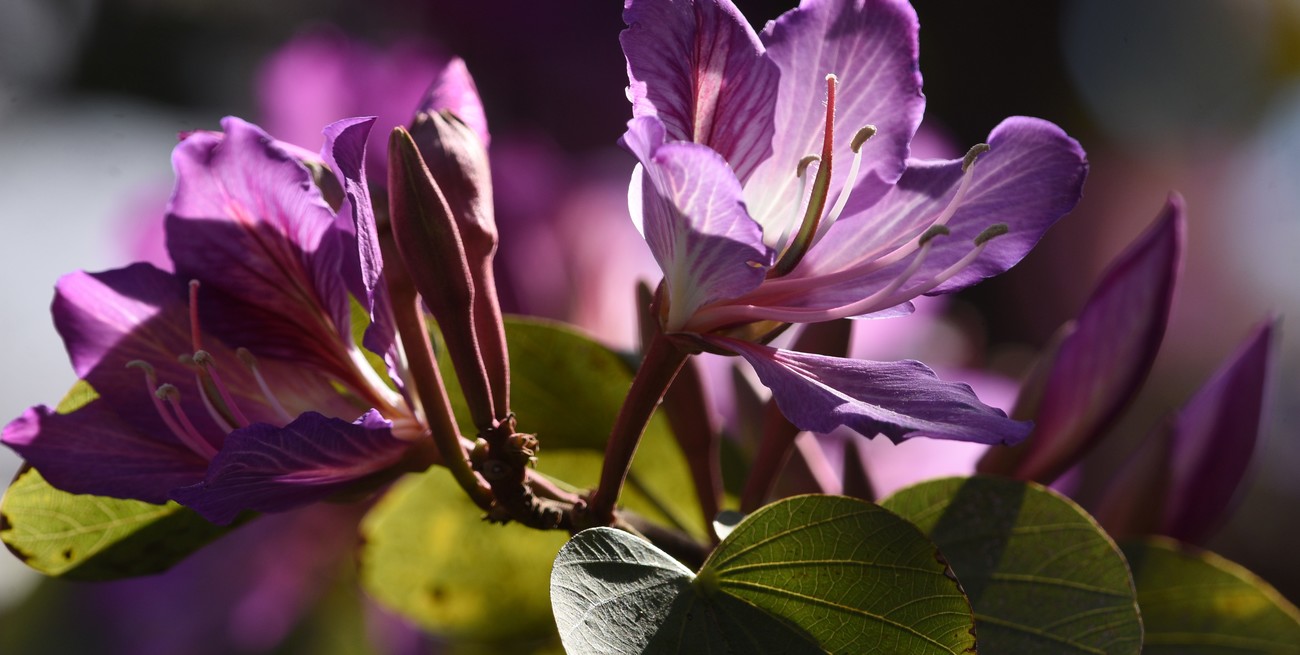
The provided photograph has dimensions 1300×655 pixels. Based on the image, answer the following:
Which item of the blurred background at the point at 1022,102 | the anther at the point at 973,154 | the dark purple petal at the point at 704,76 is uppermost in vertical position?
the dark purple petal at the point at 704,76

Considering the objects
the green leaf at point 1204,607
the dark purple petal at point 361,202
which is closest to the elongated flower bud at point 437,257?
the dark purple petal at point 361,202

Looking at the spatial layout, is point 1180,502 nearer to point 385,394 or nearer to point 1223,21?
Answer: point 385,394

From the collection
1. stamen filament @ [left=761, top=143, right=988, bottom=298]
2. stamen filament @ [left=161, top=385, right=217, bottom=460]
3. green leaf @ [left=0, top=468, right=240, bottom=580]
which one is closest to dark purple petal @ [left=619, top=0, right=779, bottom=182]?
stamen filament @ [left=761, top=143, right=988, bottom=298]

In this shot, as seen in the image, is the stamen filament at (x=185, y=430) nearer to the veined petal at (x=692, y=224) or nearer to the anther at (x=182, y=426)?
the anther at (x=182, y=426)

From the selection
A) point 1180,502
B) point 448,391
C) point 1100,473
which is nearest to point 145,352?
point 448,391

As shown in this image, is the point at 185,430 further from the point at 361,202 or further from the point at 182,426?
the point at 361,202

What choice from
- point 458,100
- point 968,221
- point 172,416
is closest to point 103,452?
point 172,416
